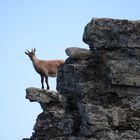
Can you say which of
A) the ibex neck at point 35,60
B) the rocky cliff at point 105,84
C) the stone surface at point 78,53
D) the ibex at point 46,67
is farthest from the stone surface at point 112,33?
the ibex neck at point 35,60

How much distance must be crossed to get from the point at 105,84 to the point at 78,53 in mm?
2160

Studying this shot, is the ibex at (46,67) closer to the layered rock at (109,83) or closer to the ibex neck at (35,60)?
the ibex neck at (35,60)

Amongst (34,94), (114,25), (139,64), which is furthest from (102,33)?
(34,94)

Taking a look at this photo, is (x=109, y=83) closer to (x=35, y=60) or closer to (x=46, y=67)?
(x=46, y=67)

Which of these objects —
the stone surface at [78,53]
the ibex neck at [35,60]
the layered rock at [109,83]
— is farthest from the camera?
the ibex neck at [35,60]

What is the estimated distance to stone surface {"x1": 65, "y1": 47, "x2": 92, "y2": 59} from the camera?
19531 mm

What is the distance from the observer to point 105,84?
18094 mm

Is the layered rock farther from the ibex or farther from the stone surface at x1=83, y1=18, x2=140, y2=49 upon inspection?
the ibex

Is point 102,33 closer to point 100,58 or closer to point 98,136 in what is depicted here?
point 100,58

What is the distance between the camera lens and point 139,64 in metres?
17.7

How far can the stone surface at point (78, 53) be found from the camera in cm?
1953

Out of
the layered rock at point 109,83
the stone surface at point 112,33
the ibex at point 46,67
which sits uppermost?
the stone surface at point 112,33

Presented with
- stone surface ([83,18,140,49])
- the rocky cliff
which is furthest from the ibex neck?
stone surface ([83,18,140,49])

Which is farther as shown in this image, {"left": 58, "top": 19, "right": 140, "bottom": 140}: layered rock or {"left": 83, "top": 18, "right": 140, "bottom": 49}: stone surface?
{"left": 83, "top": 18, "right": 140, "bottom": 49}: stone surface
